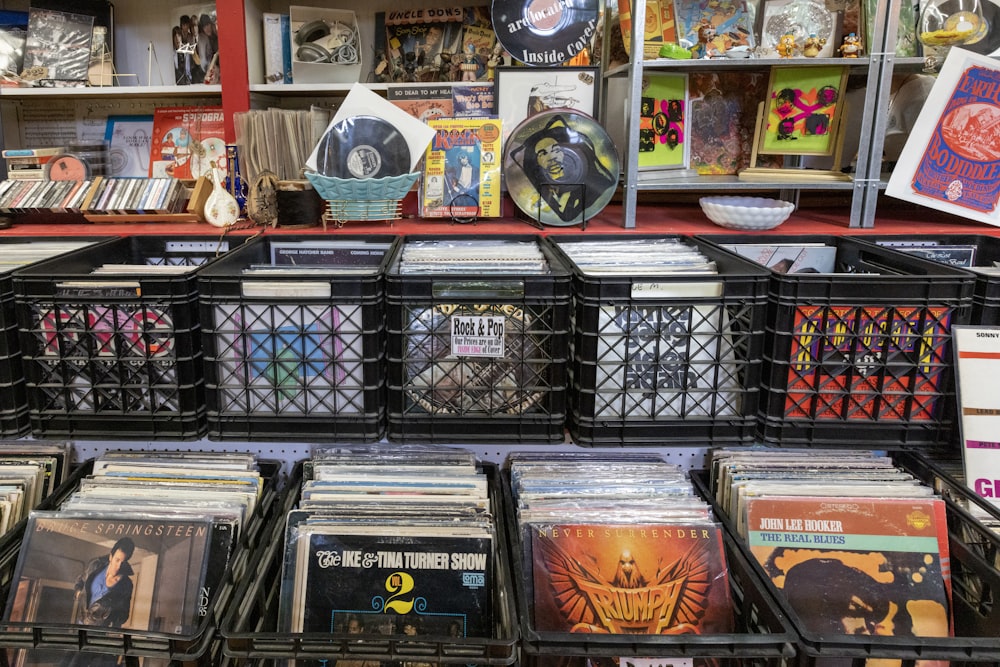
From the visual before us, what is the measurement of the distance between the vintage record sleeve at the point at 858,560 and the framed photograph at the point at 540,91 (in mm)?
1344

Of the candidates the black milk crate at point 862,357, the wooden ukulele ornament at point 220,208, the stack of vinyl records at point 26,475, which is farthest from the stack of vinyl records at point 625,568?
the wooden ukulele ornament at point 220,208

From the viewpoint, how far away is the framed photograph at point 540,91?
211 centimetres

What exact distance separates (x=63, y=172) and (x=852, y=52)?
7.71 feet

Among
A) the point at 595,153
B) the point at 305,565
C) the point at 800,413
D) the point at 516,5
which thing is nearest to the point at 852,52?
the point at 595,153

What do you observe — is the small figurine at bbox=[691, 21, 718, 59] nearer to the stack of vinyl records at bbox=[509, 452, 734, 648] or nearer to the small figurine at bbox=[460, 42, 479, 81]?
the small figurine at bbox=[460, 42, 479, 81]

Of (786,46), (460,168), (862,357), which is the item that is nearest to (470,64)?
(460,168)

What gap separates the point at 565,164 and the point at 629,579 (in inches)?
44.8

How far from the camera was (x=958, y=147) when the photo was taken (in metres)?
1.82

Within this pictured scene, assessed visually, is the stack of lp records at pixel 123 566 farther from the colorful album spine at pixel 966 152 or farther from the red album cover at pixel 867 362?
the colorful album spine at pixel 966 152

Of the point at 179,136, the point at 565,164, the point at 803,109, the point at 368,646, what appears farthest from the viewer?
the point at 179,136

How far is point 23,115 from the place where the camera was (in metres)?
2.66

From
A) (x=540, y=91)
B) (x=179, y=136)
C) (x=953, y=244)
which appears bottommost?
(x=953, y=244)

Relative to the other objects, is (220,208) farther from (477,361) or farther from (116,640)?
(116,640)

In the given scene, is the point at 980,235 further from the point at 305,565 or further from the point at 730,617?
the point at 305,565
